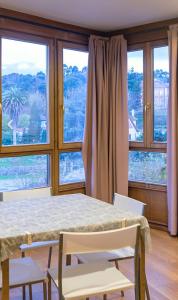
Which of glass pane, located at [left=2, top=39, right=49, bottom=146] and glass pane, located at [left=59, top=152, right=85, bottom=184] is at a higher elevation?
glass pane, located at [left=2, top=39, right=49, bottom=146]

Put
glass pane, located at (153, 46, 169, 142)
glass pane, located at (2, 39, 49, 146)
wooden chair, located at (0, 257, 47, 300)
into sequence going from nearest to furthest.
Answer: wooden chair, located at (0, 257, 47, 300) → glass pane, located at (2, 39, 49, 146) → glass pane, located at (153, 46, 169, 142)

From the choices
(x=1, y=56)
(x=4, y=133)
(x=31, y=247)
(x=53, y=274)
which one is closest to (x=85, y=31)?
(x=1, y=56)

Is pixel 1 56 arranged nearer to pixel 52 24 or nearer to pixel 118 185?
pixel 52 24

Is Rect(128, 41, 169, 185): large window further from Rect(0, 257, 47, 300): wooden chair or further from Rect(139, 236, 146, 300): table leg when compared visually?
Rect(0, 257, 47, 300): wooden chair

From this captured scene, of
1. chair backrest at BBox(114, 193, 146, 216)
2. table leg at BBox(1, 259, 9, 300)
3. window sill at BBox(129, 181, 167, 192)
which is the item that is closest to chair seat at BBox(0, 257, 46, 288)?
table leg at BBox(1, 259, 9, 300)

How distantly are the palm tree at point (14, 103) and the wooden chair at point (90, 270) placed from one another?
82.1 inches

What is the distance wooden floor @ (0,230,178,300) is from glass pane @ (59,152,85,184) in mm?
980

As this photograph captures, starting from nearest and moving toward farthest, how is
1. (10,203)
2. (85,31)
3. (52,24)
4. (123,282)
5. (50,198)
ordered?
(123,282) < (10,203) < (50,198) < (52,24) < (85,31)

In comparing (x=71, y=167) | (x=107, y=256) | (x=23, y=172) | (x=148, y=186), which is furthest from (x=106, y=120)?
(x=107, y=256)

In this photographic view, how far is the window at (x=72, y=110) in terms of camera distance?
4.15 metres

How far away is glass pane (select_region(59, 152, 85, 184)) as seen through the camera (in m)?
4.24

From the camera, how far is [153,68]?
4.20 metres

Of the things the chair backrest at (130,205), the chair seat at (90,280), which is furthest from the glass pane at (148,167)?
the chair seat at (90,280)

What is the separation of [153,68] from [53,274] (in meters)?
2.90
